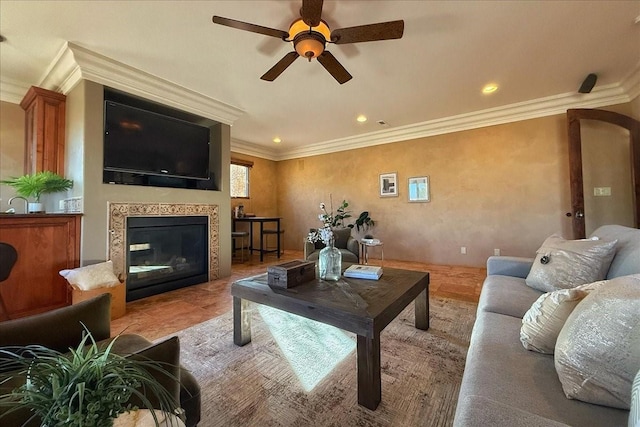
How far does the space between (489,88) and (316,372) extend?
385 cm

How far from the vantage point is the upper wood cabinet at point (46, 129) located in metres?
2.81

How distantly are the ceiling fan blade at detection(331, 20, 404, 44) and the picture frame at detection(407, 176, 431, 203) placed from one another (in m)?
3.25

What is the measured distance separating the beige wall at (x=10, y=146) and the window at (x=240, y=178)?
9.99ft

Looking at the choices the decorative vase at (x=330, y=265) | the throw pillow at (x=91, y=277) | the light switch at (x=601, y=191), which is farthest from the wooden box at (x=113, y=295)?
the light switch at (x=601, y=191)

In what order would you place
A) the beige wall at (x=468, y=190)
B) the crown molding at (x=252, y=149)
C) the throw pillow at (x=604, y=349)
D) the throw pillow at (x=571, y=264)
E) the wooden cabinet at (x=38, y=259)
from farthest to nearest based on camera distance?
the crown molding at (x=252, y=149), the beige wall at (x=468, y=190), the wooden cabinet at (x=38, y=259), the throw pillow at (x=571, y=264), the throw pillow at (x=604, y=349)

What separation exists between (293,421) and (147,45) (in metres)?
3.21

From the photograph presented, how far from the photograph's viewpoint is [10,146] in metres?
3.06

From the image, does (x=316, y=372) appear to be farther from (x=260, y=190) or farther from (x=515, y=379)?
(x=260, y=190)

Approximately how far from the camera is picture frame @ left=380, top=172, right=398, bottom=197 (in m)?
5.07

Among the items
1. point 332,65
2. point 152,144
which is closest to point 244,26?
point 332,65

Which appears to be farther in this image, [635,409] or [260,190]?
[260,190]

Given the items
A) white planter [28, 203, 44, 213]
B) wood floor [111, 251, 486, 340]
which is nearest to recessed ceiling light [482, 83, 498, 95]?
wood floor [111, 251, 486, 340]

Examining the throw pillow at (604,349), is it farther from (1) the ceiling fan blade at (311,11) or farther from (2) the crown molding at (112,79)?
(2) the crown molding at (112,79)

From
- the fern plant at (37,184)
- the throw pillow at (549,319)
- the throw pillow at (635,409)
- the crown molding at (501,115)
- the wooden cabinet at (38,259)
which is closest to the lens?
the throw pillow at (635,409)
